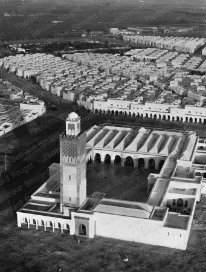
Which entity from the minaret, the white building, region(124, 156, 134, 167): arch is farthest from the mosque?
the white building

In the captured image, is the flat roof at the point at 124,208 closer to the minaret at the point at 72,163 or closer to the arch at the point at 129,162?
the minaret at the point at 72,163

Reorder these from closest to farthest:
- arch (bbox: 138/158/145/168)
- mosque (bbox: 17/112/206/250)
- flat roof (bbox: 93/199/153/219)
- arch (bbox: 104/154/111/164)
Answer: mosque (bbox: 17/112/206/250) < flat roof (bbox: 93/199/153/219) < arch (bbox: 138/158/145/168) < arch (bbox: 104/154/111/164)

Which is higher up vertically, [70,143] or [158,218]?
[70,143]

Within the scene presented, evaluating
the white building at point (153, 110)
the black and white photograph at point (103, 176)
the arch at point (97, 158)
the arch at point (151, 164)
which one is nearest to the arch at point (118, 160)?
the black and white photograph at point (103, 176)

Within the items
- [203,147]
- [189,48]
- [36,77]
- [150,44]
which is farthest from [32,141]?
[150,44]

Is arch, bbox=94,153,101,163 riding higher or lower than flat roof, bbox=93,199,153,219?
lower

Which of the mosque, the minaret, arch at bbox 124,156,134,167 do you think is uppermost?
the minaret

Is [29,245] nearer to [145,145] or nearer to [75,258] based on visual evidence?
[75,258]

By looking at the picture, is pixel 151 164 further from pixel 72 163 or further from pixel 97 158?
pixel 72 163

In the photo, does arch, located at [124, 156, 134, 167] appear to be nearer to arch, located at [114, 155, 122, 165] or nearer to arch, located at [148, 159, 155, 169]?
arch, located at [114, 155, 122, 165]
